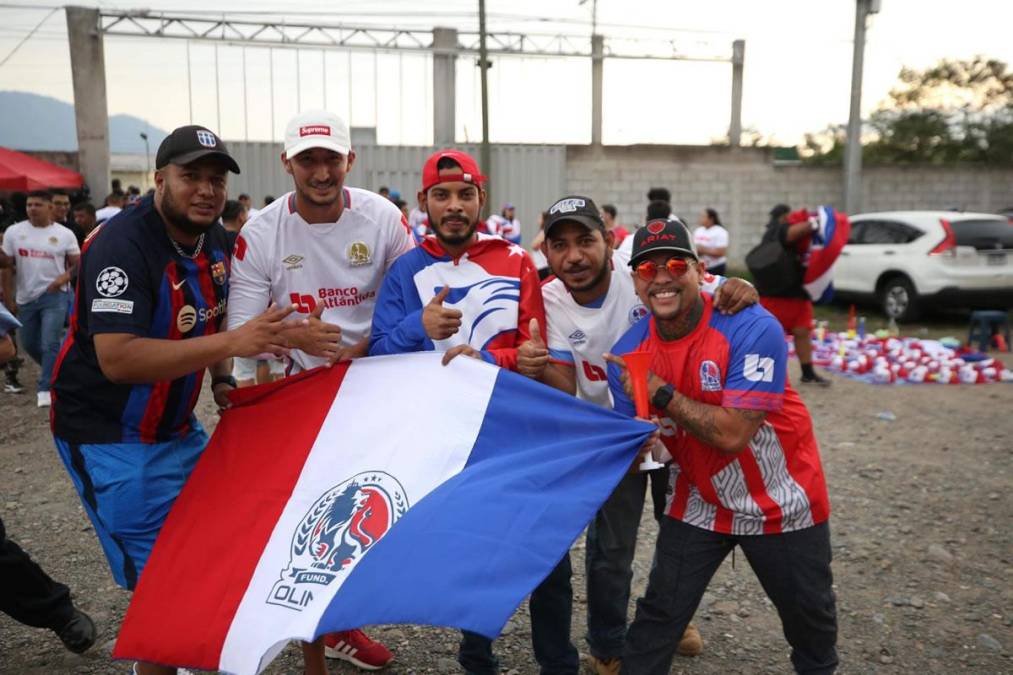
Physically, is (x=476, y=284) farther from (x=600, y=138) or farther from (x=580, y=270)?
(x=600, y=138)

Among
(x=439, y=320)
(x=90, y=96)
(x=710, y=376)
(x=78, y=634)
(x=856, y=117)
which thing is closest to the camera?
(x=710, y=376)

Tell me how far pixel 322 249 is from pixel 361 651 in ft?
6.55

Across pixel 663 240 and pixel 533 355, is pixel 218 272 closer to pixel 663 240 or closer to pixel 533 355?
pixel 533 355

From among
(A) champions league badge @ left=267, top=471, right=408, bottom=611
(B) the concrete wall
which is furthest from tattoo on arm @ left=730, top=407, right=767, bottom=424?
(B) the concrete wall

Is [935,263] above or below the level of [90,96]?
below

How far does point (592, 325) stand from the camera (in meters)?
3.58

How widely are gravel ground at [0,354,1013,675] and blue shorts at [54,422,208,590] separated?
1.07 m

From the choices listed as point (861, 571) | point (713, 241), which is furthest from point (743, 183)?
point (861, 571)

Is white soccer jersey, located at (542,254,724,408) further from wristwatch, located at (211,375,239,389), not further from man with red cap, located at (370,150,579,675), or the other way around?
wristwatch, located at (211,375,239,389)

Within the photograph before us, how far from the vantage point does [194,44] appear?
70.4ft

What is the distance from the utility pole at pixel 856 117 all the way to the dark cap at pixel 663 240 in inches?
733

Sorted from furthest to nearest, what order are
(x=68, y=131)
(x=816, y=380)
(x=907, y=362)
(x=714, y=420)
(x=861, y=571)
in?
(x=68, y=131)
(x=907, y=362)
(x=816, y=380)
(x=861, y=571)
(x=714, y=420)

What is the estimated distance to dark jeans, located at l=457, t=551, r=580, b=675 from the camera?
136 inches

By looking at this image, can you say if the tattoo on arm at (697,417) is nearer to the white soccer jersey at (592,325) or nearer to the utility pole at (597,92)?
the white soccer jersey at (592,325)
